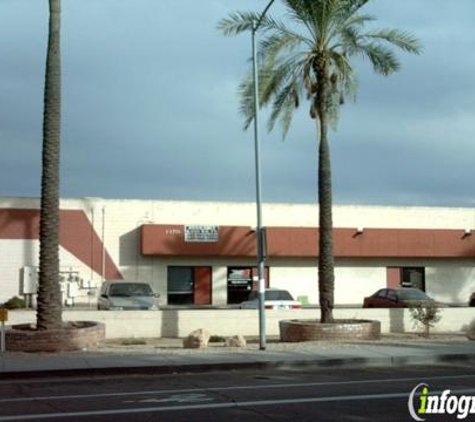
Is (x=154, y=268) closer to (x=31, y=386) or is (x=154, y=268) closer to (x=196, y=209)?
(x=196, y=209)

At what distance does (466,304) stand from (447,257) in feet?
9.35

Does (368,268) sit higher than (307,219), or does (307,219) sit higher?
(307,219)

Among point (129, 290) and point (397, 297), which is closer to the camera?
point (129, 290)

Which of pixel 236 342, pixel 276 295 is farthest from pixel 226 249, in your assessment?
pixel 236 342

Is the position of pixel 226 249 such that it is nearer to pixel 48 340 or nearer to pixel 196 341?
pixel 196 341

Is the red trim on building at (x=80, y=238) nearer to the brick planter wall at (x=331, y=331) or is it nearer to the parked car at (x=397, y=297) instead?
the parked car at (x=397, y=297)

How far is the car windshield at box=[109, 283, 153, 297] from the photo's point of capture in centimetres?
2647

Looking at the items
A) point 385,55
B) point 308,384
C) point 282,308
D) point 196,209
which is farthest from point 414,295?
point 308,384

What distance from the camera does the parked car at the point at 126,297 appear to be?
83.9ft

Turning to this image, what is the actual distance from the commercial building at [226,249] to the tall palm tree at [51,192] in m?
18.3

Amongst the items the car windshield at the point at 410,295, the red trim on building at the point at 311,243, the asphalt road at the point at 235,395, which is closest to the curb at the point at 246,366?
the asphalt road at the point at 235,395

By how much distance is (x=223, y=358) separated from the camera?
16.4 meters

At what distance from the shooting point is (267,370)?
1536 centimetres

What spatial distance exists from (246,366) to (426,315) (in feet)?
31.9
